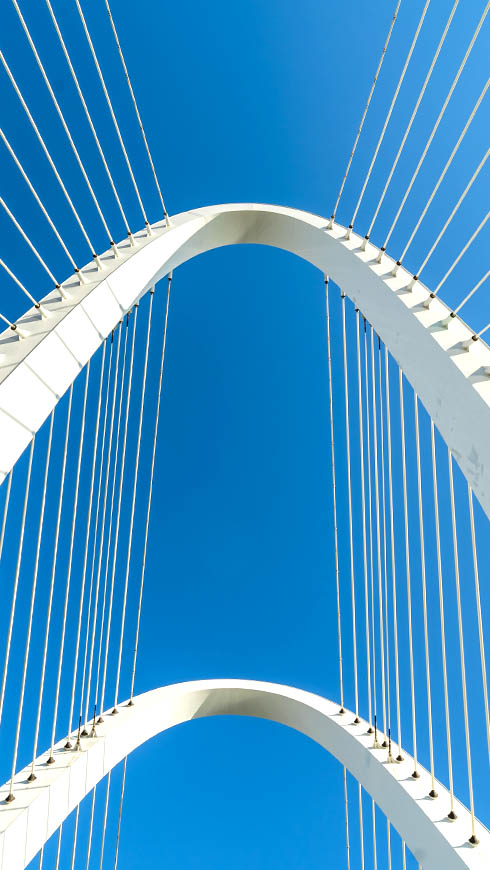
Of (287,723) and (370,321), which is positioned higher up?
(370,321)

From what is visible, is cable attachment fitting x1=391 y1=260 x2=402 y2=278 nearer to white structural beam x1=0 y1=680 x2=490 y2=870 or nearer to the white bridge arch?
the white bridge arch

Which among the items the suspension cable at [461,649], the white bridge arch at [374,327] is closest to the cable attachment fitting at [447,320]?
the white bridge arch at [374,327]

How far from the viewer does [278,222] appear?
7027 millimetres

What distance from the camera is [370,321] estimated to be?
494 cm

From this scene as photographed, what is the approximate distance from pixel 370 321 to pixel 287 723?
5612 mm

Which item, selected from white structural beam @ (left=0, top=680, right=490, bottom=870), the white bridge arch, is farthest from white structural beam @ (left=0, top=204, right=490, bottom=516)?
white structural beam @ (left=0, top=680, right=490, bottom=870)

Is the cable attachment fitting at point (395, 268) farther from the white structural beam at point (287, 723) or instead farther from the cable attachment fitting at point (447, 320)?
the white structural beam at point (287, 723)

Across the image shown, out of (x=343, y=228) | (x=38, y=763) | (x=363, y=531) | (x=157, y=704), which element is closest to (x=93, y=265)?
(x=343, y=228)

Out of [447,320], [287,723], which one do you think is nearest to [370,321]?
[447,320]

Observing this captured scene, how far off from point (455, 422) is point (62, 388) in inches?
91.2

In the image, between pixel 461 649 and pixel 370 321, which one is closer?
pixel 461 649

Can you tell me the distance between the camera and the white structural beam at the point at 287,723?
3807mm

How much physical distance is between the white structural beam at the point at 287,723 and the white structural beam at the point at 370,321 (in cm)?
232

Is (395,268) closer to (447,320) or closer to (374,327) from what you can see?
(374,327)
